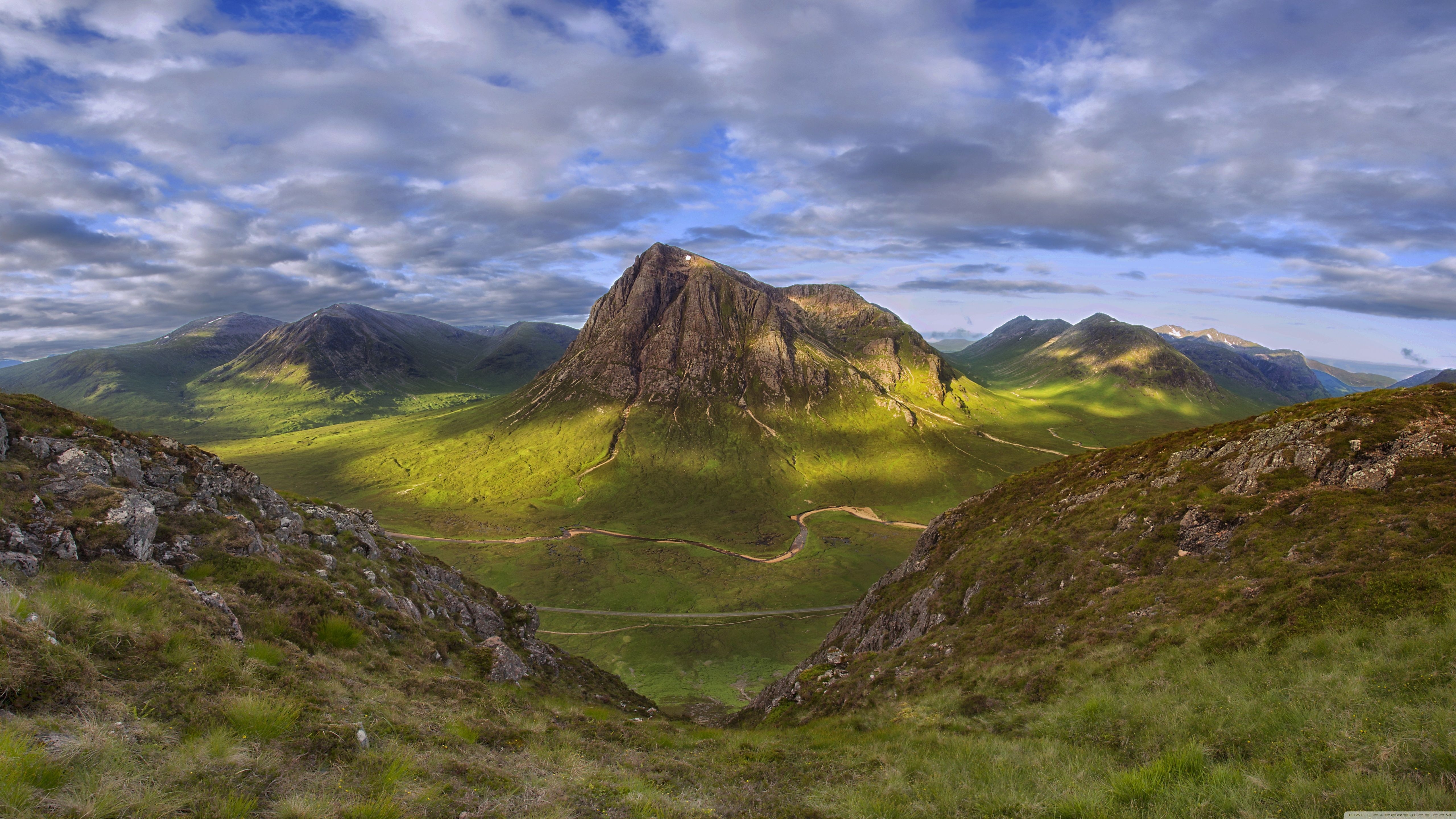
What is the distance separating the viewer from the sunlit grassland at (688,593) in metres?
84.1

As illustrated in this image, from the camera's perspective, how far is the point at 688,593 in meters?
117

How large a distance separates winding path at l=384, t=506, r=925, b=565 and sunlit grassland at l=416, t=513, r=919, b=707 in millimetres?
2315

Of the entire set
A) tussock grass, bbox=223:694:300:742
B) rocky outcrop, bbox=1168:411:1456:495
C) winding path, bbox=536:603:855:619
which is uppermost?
rocky outcrop, bbox=1168:411:1456:495

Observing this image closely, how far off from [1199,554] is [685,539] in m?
134

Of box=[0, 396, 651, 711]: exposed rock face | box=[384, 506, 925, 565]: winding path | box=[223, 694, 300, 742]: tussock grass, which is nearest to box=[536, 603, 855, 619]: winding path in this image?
box=[384, 506, 925, 565]: winding path

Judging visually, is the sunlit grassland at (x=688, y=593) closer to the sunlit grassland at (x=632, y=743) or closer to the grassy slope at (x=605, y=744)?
the sunlit grassland at (x=632, y=743)

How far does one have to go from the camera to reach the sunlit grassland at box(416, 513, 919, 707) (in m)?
84.1

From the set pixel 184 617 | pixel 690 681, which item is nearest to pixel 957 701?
pixel 184 617

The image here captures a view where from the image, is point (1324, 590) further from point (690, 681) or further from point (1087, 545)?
point (690, 681)

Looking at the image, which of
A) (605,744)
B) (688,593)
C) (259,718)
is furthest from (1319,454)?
(688,593)

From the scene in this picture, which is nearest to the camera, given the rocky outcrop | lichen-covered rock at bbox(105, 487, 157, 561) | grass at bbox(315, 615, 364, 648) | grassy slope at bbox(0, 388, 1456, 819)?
grassy slope at bbox(0, 388, 1456, 819)

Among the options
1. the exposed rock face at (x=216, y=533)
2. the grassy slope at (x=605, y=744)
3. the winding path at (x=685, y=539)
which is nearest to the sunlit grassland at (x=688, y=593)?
the winding path at (x=685, y=539)

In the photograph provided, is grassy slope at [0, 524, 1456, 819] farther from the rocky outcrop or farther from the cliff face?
the rocky outcrop

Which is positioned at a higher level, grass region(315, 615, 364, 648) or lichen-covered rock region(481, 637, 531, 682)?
grass region(315, 615, 364, 648)
